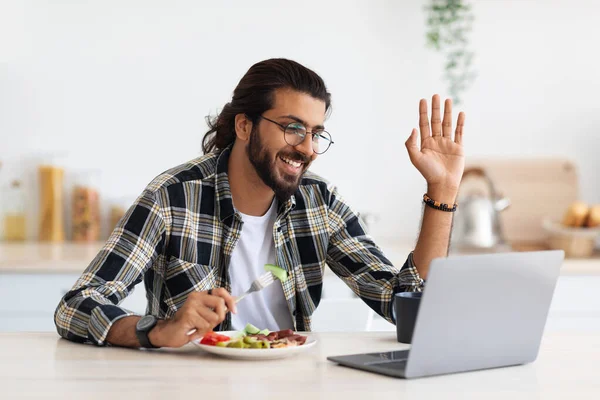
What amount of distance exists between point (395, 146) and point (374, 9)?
601 mm

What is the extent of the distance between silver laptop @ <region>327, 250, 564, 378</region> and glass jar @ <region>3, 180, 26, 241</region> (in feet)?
8.18

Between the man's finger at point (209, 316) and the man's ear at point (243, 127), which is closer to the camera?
the man's finger at point (209, 316)

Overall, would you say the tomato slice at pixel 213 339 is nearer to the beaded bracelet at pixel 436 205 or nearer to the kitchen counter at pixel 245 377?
the kitchen counter at pixel 245 377

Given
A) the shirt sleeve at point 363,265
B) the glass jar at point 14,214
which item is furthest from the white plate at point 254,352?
the glass jar at point 14,214

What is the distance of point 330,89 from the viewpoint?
11.8 ft

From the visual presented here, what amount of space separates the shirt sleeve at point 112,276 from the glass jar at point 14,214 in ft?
6.04

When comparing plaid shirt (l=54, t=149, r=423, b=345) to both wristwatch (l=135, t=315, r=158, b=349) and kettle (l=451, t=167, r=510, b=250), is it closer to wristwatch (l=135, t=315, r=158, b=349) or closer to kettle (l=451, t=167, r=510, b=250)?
wristwatch (l=135, t=315, r=158, b=349)

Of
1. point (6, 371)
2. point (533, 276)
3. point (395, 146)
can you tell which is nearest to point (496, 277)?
point (533, 276)

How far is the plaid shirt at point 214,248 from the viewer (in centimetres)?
176

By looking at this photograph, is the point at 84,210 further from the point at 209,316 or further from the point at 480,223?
the point at 209,316

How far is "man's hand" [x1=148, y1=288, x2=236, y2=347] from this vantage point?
141 cm

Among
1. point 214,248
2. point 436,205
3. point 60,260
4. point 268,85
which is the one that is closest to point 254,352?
point 214,248

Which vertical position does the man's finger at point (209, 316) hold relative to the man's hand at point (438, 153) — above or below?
below

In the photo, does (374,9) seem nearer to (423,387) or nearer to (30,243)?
(30,243)
